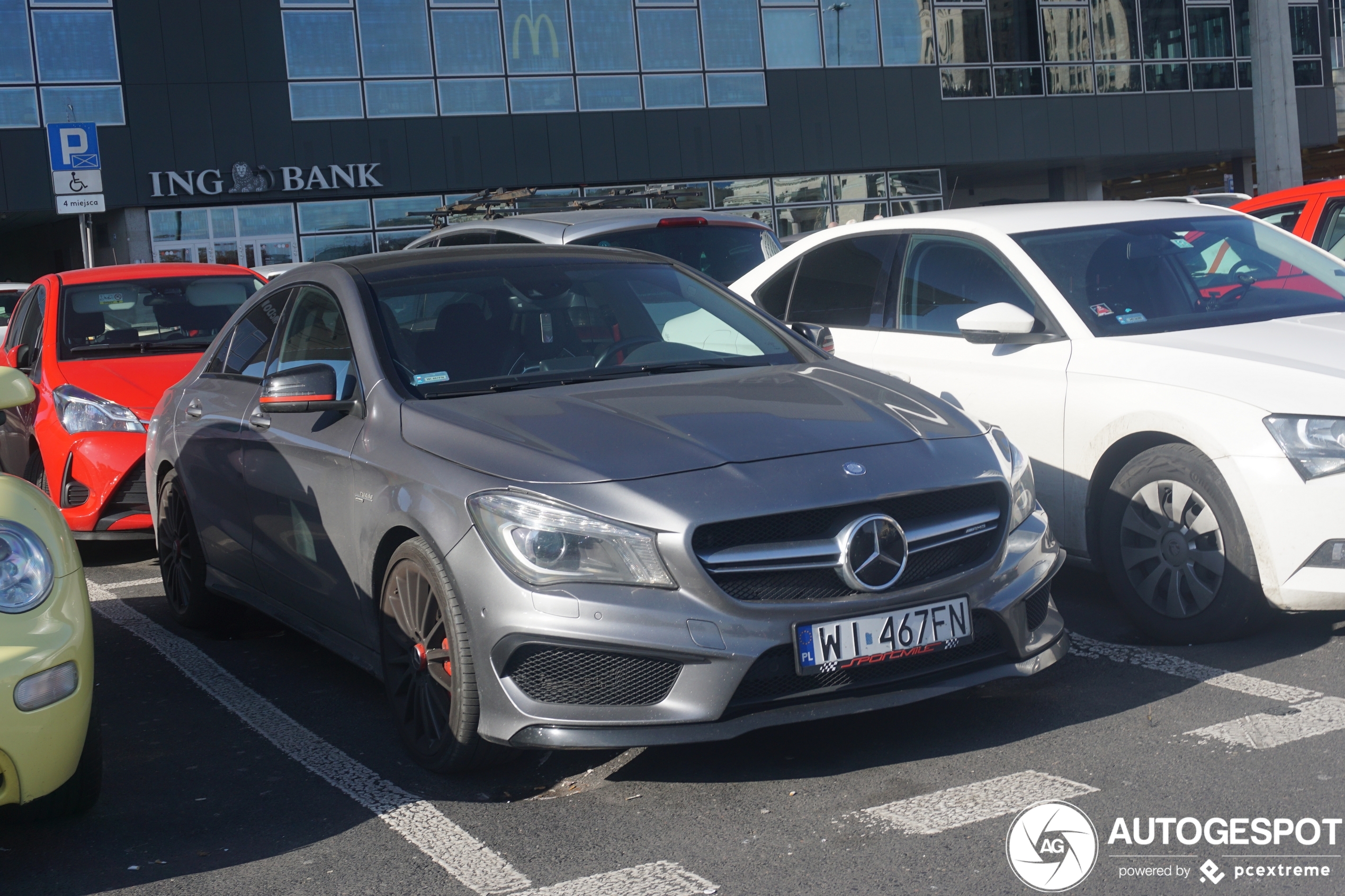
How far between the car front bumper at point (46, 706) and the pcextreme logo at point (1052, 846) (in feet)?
7.51

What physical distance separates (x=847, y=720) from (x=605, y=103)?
26449 mm

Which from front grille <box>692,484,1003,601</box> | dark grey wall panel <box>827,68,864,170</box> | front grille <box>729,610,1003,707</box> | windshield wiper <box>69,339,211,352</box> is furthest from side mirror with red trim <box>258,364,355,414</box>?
dark grey wall panel <box>827,68,864,170</box>

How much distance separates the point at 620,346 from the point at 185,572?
2.40 meters

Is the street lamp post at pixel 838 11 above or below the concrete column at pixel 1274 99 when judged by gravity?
above

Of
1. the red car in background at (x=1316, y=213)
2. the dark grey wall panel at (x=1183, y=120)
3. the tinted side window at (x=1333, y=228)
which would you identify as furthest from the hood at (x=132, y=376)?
the dark grey wall panel at (x=1183, y=120)

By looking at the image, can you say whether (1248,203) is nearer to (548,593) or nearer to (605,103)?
(548,593)

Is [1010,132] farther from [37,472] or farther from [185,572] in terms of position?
[185,572]

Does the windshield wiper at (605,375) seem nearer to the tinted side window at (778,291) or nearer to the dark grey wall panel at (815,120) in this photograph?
the tinted side window at (778,291)

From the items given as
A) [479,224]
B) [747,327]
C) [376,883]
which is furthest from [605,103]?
[376,883]

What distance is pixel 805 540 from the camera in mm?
3633

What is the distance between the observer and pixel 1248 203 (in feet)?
28.7

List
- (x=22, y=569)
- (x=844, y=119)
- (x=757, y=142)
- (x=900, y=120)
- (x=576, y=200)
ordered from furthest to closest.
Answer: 1. (x=900, y=120)
2. (x=844, y=119)
3. (x=757, y=142)
4. (x=576, y=200)
5. (x=22, y=569)

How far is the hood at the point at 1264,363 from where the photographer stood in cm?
457

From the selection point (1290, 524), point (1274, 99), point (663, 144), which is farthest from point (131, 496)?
point (663, 144)
